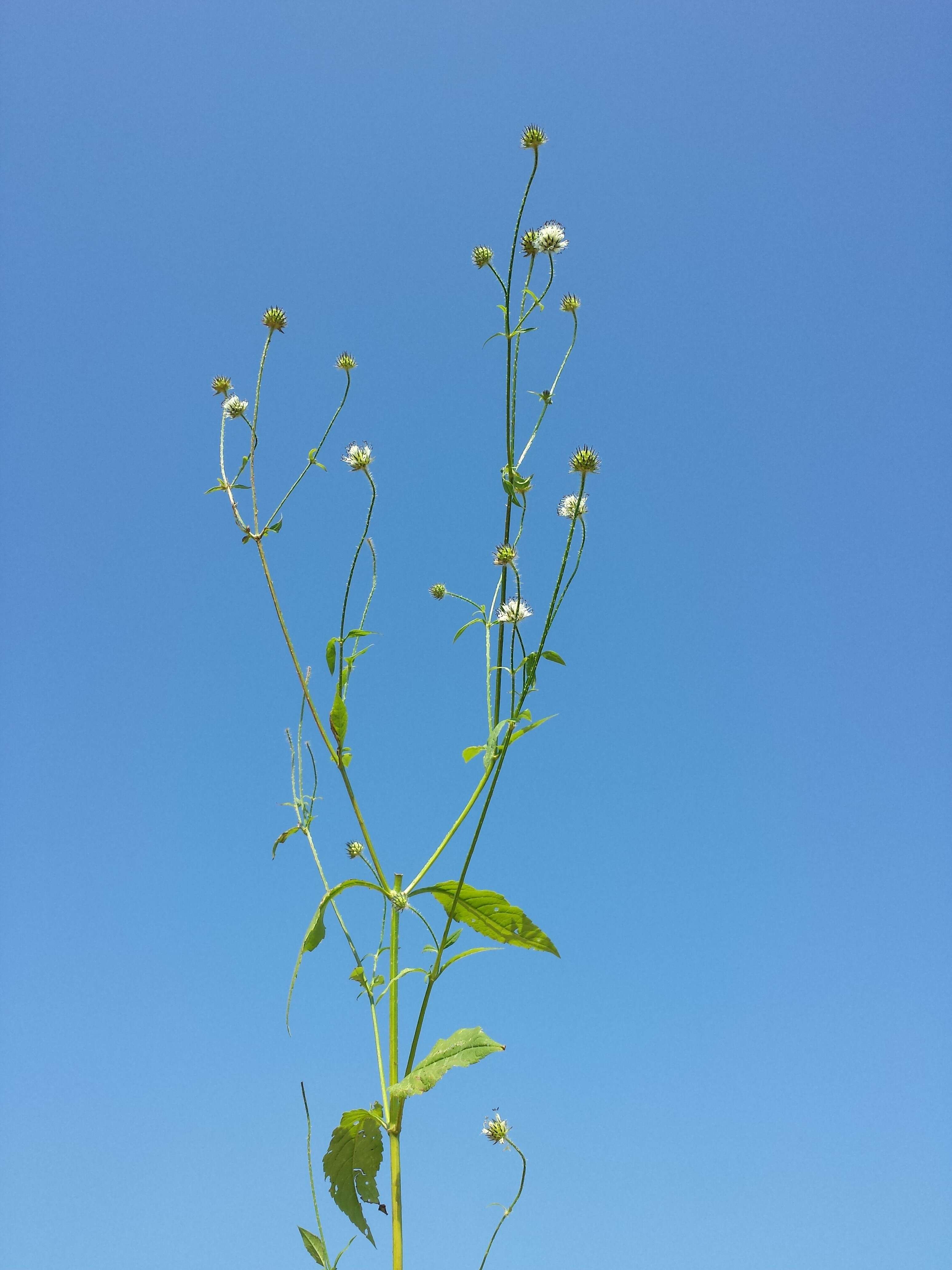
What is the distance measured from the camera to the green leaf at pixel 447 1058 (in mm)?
1305

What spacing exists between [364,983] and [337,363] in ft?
4.24

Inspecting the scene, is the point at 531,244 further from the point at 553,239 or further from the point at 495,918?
the point at 495,918

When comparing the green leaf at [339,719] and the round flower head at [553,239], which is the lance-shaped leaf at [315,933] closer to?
the green leaf at [339,719]

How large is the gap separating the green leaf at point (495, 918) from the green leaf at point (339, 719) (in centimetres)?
31

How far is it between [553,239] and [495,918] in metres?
1.38

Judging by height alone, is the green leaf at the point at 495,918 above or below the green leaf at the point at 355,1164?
above

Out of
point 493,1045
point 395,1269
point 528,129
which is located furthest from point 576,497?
point 395,1269

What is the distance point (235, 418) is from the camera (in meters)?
1.92

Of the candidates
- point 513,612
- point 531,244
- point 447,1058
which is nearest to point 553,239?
point 531,244

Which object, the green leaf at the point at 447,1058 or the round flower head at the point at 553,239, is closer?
the green leaf at the point at 447,1058

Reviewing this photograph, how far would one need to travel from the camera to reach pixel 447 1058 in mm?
1338

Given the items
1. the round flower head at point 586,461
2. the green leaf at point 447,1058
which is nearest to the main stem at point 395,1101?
the green leaf at point 447,1058

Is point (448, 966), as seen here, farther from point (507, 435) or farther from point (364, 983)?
point (507, 435)

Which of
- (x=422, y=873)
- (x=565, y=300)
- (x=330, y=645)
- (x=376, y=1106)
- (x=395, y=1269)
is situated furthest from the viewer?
(x=565, y=300)
